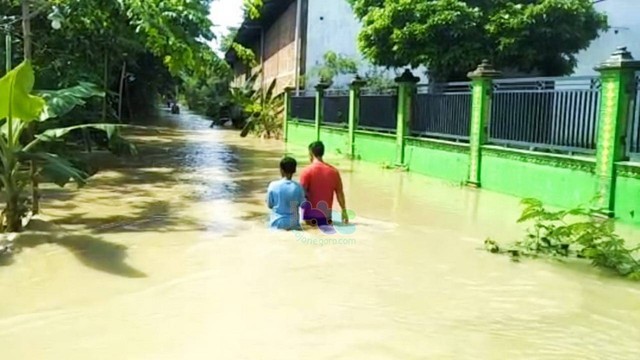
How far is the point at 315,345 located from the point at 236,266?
7.62 feet

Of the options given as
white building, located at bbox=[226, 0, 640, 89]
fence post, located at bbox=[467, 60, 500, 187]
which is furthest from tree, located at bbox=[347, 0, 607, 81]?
fence post, located at bbox=[467, 60, 500, 187]

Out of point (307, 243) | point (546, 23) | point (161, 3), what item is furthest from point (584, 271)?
point (546, 23)

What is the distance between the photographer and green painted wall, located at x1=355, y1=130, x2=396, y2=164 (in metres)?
17.4

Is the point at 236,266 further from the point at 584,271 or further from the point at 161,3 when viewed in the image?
the point at 161,3

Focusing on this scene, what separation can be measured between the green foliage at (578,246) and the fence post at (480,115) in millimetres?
4969

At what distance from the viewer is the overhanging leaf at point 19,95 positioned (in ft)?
22.6

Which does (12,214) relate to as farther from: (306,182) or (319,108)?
(319,108)

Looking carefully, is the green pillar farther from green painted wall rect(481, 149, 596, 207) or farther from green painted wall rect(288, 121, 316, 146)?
green painted wall rect(481, 149, 596, 207)

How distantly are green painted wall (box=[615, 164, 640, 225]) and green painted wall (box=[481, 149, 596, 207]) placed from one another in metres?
0.47

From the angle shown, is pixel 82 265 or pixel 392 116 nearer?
pixel 82 265

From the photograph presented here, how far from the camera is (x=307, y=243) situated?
25.6 ft

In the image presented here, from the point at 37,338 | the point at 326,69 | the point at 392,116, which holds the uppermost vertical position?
the point at 326,69

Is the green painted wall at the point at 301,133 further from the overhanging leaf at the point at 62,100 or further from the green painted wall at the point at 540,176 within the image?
the overhanging leaf at the point at 62,100

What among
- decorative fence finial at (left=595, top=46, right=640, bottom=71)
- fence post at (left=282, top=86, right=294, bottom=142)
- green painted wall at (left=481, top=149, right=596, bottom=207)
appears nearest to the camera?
decorative fence finial at (left=595, top=46, right=640, bottom=71)
